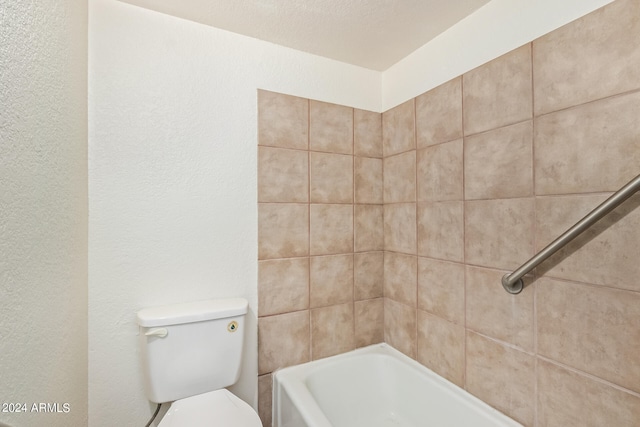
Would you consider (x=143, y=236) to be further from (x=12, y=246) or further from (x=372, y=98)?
(x=372, y=98)

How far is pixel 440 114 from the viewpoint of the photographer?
1.37 m

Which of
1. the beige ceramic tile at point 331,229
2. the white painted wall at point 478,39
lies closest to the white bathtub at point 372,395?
the beige ceramic tile at point 331,229

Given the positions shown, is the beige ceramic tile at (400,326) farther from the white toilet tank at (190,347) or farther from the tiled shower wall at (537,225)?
the white toilet tank at (190,347)

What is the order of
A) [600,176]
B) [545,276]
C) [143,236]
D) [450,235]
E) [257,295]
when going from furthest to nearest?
[257,295], [450,235], [143,236], [545,276], [600,176]

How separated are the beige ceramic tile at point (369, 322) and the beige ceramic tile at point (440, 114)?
92cm

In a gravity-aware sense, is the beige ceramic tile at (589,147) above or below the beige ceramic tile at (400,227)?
above

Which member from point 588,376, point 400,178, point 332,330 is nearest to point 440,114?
point 400,178

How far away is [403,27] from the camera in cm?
135

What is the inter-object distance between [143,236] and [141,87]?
0.62m

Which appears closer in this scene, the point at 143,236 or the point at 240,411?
the point at 240,411

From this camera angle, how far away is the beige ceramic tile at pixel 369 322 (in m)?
1.65

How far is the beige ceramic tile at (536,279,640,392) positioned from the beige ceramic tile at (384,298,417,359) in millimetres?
607

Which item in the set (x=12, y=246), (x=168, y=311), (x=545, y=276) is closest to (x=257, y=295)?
(x=168, y=311)

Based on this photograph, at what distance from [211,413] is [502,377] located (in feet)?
3.62
